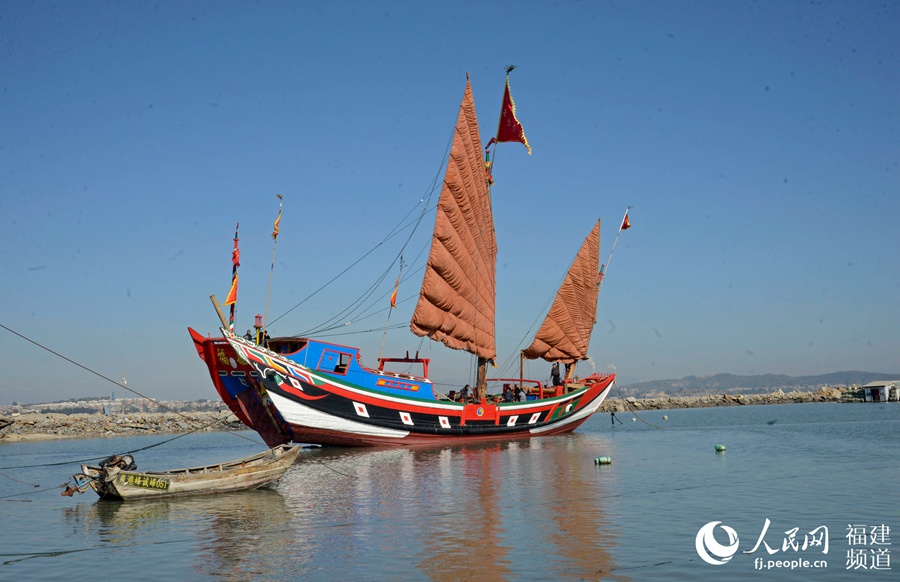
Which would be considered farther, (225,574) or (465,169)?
(465,169)

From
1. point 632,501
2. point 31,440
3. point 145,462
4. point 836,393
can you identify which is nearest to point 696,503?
point 632,501

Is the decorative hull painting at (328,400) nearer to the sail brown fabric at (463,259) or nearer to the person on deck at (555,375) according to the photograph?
the sail brown fabric at (463,259)

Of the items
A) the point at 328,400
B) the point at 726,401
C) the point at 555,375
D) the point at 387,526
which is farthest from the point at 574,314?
the point at 726,401

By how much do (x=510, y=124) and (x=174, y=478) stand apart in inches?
1112

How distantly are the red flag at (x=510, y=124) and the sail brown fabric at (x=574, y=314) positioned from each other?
475 inches

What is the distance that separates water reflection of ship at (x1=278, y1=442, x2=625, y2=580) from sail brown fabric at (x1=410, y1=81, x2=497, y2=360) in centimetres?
1013

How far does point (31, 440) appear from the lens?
57094mm

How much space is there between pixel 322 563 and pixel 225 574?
1644mm

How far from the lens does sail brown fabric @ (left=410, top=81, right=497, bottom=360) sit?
37625 millimetres

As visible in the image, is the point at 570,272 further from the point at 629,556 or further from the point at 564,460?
the point at 629,556

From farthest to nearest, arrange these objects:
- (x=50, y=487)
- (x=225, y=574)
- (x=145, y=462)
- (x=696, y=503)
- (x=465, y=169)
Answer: (x=465, y=169), (x=145, y=462), (x=50, y=487), (x=696, y=503), (x=225, y=574)

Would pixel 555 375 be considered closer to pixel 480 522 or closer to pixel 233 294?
pixel 233 294

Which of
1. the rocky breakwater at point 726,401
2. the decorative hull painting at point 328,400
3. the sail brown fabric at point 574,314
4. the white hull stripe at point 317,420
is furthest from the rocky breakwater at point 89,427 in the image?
the rocky breakwater at point 726,401

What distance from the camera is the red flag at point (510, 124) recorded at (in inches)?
1634
